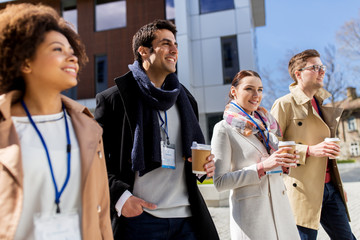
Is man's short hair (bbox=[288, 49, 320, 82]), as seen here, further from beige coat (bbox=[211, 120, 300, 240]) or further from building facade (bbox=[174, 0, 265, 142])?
building facade (bbox=[174, 0, 265, 142])

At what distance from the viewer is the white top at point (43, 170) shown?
5.13 feet

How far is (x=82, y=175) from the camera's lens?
1742 millimetres

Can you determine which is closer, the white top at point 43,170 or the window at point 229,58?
the white top at point 43,170

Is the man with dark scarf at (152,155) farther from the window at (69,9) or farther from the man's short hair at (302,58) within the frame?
the window at (69,9)

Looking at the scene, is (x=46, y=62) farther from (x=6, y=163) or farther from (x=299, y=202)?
(x=299, y=202)

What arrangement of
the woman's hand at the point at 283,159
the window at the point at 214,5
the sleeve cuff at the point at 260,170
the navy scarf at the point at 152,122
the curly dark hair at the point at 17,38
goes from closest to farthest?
1. the curly dark hair at the point at 17,38
2. the navy scarf at the point at 152,122
3. the woman's hand at the point at 283,159
4. the sleeve cuff at the point at 260,170
5. the window at the point at 214,5

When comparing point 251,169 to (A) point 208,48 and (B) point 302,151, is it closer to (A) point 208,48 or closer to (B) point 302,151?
(B) point 302,151

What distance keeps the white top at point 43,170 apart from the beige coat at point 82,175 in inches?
2.0

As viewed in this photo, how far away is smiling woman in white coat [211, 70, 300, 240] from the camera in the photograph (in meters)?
2.81

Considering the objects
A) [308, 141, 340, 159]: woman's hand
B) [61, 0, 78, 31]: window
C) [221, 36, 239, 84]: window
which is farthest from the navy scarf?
[61, 0, 78, 31]: window

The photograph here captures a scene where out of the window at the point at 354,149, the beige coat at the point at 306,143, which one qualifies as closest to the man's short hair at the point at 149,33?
the beige coat at the point at 306,143

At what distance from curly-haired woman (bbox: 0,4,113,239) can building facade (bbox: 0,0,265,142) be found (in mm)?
15176

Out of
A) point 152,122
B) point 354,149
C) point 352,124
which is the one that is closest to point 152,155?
point 152,122

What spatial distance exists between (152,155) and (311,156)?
2.03 meters
